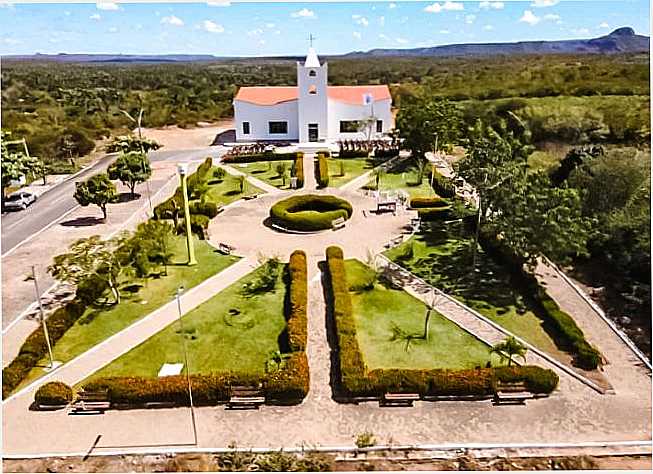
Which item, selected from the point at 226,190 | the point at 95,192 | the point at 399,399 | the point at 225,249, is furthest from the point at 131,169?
the point at 399,399

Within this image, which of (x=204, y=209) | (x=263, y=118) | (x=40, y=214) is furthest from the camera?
(x=263, y=118)

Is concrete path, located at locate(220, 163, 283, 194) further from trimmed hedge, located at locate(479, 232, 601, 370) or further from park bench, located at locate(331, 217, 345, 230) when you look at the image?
trimmed hedge, located at locate(479, 232, 601, 370)

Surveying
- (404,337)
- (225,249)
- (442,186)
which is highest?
(442,186)

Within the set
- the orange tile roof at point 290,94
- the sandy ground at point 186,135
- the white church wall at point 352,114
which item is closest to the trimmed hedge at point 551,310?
the white church wall at point 352,114

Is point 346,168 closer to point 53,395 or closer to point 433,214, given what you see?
point 433,214

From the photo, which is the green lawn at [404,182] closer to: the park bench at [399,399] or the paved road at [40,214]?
the paved road at [40,214]

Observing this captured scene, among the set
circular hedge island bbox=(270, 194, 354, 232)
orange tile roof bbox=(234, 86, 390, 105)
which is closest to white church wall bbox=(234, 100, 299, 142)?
orange tile roof bbox=(234, 86, 390, 105)

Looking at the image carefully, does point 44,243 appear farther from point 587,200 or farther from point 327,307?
point 587,200

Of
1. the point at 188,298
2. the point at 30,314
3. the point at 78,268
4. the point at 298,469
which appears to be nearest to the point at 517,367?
the point at 298,469

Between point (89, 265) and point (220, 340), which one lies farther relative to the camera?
point (89, 265)
